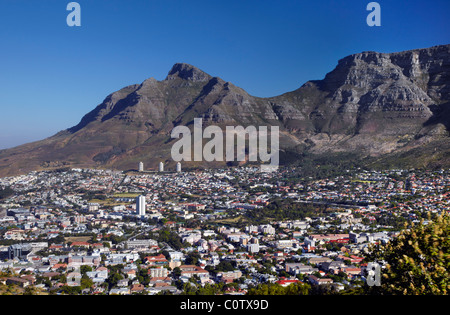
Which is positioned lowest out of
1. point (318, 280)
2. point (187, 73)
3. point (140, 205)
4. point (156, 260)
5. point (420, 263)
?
point (156, 260)

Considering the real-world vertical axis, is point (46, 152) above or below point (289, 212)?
above

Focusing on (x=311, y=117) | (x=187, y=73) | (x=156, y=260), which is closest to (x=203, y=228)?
(x=156, y=260)

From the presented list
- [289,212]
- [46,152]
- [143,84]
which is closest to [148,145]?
[46,152]

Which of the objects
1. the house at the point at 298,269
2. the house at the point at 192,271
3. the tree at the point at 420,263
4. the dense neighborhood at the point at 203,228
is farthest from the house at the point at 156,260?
the tree at the point at 420,263

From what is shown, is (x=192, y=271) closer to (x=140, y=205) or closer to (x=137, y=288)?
(x=137, y=288)

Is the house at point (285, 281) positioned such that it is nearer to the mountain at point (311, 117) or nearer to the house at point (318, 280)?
the house at point (318, 280)

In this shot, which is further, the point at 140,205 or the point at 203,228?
the point at 140,205
